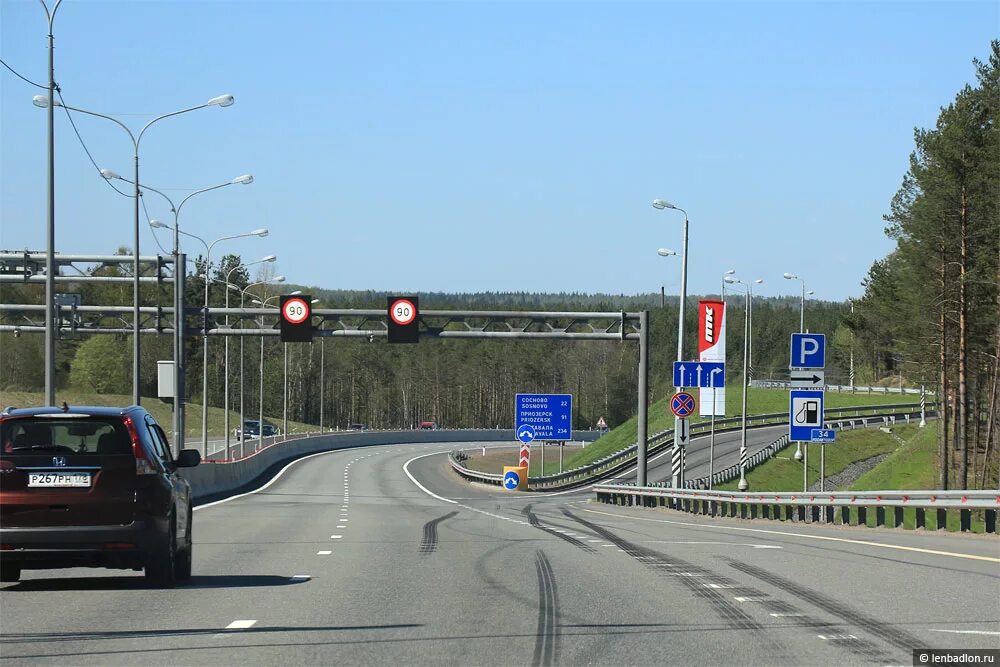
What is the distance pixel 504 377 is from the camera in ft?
616

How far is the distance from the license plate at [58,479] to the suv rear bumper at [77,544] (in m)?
0.39

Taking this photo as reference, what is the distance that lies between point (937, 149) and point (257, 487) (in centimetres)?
3074

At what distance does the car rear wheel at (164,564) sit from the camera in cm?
1266

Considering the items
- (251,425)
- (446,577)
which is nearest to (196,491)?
(446,577)

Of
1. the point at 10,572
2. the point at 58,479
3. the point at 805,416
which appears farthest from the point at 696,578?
the point at 805,416

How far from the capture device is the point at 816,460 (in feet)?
255

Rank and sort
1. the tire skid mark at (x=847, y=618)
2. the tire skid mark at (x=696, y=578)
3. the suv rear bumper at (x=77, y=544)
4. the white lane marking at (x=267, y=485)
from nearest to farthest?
1. the tire skid mark at (x=847, y=618)
2. the tire skid mark at (x=696, y=578)
3. the suv rear bumper at (x=77, y=544)
4. the white lane marking at (x=267, y=485)

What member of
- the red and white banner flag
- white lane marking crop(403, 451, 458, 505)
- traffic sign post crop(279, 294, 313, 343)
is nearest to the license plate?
traffic sign post crop(279, 294, 313, 343)

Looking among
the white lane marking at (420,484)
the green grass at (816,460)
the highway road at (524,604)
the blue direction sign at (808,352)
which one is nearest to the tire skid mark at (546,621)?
the highway road at (524,604)

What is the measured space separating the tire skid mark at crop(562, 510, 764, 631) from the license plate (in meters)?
5.51

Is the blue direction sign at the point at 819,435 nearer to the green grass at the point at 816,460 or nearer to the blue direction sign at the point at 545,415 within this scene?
the blue direction sign at the point at 545,415

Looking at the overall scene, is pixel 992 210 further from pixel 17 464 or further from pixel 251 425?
pixel 251 425

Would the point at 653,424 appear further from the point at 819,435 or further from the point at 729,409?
the point at 819,435

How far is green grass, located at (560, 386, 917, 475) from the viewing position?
87.2 m
